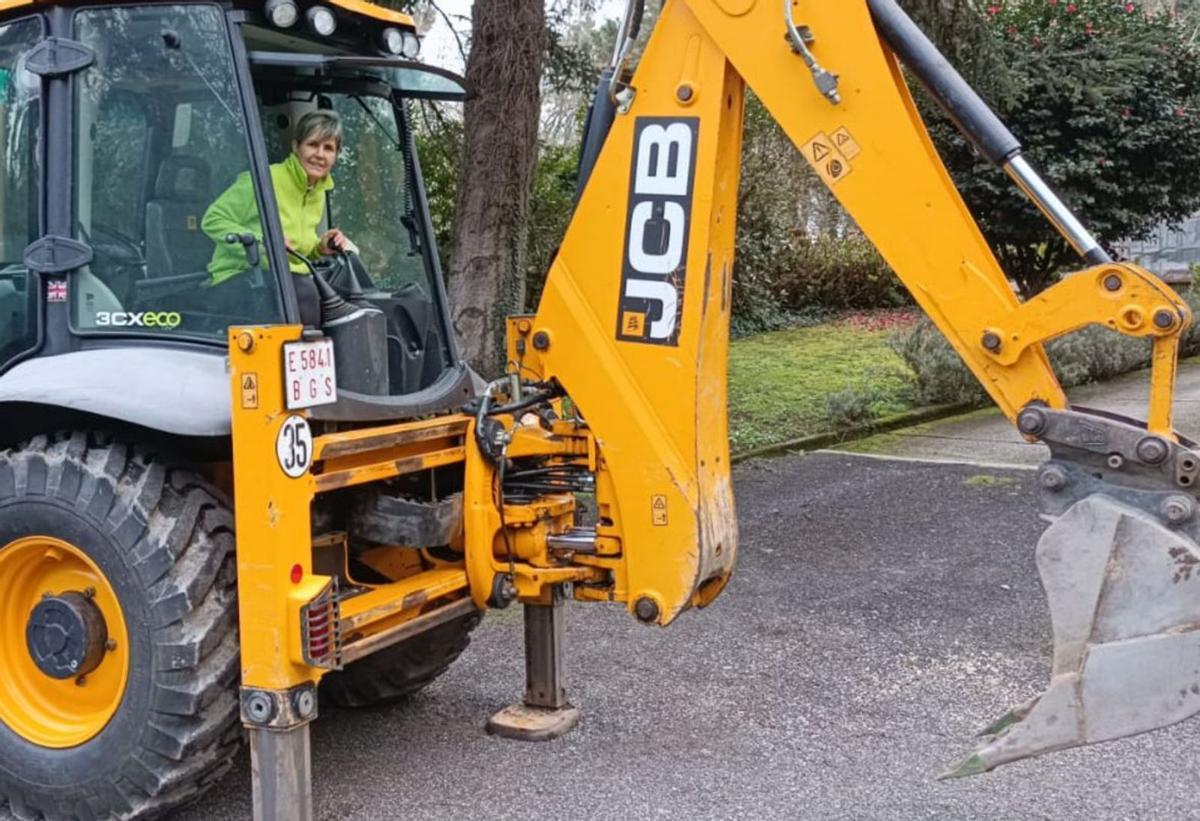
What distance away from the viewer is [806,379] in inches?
519

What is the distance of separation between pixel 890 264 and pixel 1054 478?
771 millimetres

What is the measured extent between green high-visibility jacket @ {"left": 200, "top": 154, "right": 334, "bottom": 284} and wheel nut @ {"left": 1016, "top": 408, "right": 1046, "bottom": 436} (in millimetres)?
2199

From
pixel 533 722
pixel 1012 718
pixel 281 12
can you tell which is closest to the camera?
pixel 1012 718

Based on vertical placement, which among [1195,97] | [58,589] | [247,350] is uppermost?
[1195,97]

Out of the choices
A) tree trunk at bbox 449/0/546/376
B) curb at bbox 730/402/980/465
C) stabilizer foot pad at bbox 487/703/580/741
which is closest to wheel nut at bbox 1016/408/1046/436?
stabilizer foot pad at bbox 487/703/580/741

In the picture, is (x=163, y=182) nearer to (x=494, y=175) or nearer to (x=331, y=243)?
(x=331, y=243)

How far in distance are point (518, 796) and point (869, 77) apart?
247 centimetres

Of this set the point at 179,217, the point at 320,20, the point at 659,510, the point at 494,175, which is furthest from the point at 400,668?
the point at 494,175

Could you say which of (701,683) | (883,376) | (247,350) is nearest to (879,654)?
(701,683)

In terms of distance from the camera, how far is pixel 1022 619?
6.05 metres

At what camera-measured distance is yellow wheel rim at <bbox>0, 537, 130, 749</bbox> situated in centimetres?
392

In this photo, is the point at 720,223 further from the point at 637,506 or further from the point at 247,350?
the point at 247,350

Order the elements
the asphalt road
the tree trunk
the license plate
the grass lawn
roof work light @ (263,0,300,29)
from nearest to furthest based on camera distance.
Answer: the license plate < roof work light @ (263,0,300,29) < the asphalt road < the tree trunk < the grass lawn

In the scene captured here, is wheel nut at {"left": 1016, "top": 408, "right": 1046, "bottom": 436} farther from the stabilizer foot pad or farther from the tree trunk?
the tree trunk
